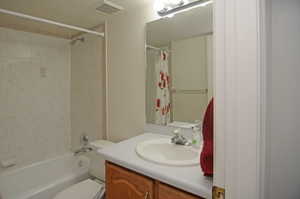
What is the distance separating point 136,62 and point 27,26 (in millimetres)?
1436

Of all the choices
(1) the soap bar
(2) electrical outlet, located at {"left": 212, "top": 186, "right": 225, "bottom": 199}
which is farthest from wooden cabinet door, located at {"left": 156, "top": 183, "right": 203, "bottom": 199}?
(1) the soap bar

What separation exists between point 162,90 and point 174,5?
0.67m

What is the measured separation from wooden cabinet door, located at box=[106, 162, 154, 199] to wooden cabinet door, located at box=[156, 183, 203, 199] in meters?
0.05

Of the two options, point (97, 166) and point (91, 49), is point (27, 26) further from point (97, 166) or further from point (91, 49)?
point (97, 166)

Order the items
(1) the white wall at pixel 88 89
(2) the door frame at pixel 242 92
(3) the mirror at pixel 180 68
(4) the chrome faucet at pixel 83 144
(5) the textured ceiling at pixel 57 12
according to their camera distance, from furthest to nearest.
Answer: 1. (4) the chrome faucet at pixel 83 144
2. (1) the white wall at pixel 88 89
3. (5) the textured ceiling at pixel 57 12
4. (3) the mirror at pixel 180 68
5. (2) the door frame at pixel 242 92

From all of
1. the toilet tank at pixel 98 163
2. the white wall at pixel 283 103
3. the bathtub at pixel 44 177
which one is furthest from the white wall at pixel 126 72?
the white wall at pixel 283 103

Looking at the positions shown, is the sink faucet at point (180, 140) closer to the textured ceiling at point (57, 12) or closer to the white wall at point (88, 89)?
the white wall at point (88, 89)

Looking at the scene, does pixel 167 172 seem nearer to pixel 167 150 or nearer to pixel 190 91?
pixel 167 150

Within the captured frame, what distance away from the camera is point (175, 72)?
1.35 metres

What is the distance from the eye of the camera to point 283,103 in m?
0.55

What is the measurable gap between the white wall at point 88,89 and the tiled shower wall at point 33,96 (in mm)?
Answer: 151

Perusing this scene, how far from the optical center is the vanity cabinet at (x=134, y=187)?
0.77 m

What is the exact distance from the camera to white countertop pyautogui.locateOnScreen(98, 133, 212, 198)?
0.68 meters

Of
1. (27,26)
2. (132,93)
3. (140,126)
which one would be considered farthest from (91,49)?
(140,126)
